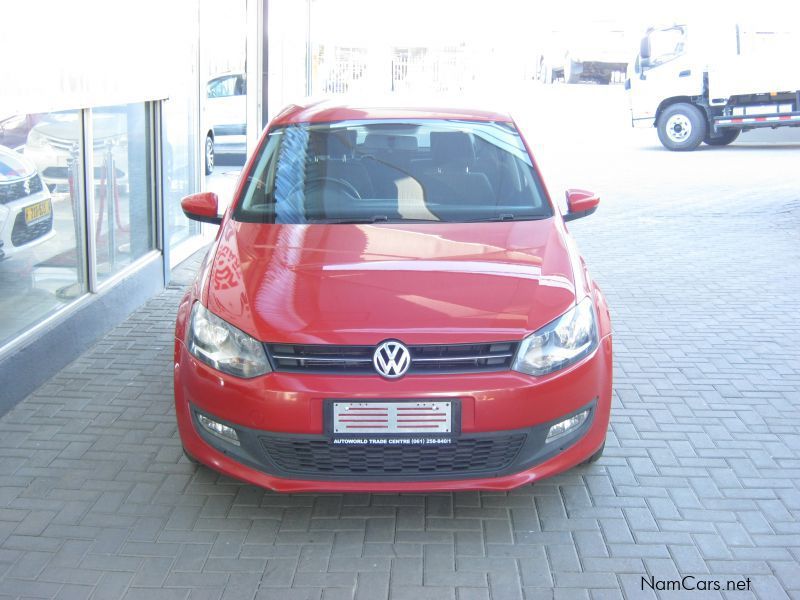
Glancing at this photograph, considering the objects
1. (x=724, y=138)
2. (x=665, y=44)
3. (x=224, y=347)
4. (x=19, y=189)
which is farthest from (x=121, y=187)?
(x=724, y=138)

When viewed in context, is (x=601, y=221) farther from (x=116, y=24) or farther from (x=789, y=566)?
(x=789, y=566)

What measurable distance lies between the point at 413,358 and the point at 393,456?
14.2 inches

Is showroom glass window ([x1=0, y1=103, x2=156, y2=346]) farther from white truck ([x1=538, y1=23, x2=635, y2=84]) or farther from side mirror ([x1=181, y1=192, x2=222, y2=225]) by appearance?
white truck ([x1=538, y1=23, x2=635, y2=84])

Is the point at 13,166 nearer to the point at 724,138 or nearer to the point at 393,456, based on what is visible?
the point at 393,456

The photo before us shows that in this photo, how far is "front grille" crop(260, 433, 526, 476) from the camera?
367 centimetres

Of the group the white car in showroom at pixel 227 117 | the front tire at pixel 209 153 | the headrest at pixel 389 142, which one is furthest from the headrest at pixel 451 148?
the front tire at pixel 209 153

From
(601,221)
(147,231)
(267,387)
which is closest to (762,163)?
(601,221)

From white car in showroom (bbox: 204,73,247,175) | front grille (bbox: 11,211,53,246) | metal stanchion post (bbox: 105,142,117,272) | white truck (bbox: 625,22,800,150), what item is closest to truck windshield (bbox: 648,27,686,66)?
white truck (bbox: 625,22,800,150)

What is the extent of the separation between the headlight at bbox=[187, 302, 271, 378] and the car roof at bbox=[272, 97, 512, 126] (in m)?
1.75

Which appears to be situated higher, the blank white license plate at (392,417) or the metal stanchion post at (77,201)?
the metal stanchion post at (77,201)

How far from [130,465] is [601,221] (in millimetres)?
7955

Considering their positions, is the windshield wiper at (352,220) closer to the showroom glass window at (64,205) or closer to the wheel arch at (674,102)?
the showroom glass window at (64,205)

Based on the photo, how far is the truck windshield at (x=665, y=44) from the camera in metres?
20.3

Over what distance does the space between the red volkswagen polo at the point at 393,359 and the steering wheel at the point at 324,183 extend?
1.22 feet
